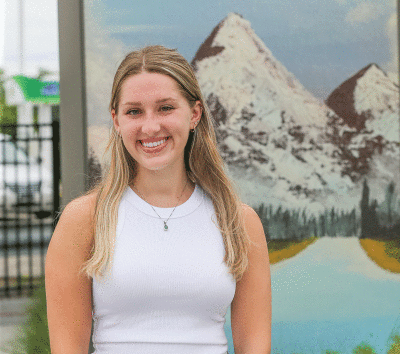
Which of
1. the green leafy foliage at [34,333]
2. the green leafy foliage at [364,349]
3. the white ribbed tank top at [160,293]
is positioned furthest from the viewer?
the green leafy foliage at [34,333]

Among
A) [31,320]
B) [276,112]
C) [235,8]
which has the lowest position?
[31,320]

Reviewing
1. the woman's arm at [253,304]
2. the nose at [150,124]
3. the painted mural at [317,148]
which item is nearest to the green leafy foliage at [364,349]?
the painted mural at [317,148]

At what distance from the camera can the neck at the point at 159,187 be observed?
5.77 ft

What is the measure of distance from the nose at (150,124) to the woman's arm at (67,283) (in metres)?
0.34

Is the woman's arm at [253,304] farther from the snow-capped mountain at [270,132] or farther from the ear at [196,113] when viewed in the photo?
the snow-capped mountain at [270,132]

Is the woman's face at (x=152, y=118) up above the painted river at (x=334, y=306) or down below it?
above

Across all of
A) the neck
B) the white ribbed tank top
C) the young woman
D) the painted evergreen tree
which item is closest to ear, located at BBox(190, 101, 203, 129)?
the young woman

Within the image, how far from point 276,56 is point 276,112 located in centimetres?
33

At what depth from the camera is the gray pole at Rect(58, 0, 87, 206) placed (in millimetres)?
3121

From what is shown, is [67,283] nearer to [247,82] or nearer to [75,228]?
[75,228]

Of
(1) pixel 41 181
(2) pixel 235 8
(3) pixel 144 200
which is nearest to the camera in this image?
(3) pixel 144 200

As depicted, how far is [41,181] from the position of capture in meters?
6.76

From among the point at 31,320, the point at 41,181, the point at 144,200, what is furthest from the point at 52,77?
the point at 144,200

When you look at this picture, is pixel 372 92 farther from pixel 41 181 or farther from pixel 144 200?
pixel 41 181
